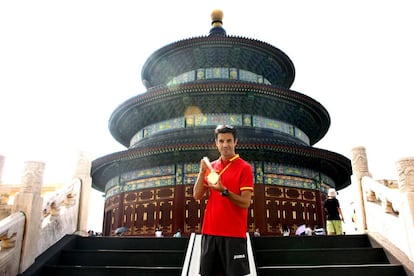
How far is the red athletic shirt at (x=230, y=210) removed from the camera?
11.0ft

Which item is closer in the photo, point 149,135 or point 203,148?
point 203,148

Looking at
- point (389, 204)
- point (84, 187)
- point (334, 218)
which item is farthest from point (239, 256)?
point (334, 218)

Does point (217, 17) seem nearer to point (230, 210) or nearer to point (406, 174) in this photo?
point (406, 174)

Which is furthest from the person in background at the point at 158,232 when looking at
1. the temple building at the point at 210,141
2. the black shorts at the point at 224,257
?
the black shorts at the point at 224,257

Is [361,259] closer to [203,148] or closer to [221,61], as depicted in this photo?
[203,148]

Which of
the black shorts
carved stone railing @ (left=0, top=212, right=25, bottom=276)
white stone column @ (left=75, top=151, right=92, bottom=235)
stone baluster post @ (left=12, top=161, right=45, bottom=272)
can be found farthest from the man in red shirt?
white stone column @ (left=75, top=151, right=92, bottom=235)

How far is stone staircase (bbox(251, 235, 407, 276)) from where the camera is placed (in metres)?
6.27

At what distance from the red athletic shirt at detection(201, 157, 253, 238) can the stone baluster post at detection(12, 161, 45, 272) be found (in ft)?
15.3

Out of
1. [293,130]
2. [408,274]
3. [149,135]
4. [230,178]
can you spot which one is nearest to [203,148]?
[149,135]

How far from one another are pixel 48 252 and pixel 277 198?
1067 centimetres

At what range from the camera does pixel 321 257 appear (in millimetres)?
7066

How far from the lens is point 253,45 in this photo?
67.2 ft

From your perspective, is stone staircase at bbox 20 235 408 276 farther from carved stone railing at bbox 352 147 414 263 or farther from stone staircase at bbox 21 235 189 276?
carved stone railing at bbox 352 147 414 263

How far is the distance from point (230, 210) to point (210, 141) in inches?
484
